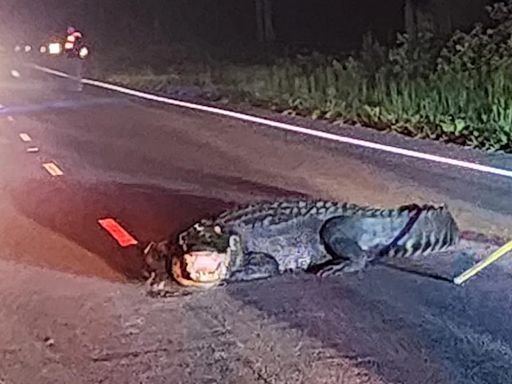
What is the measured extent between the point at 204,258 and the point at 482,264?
1804 millimetres

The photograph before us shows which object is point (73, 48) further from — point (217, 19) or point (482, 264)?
point (482, 264)

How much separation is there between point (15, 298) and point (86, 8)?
50.6 meters

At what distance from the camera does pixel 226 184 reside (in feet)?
40.4

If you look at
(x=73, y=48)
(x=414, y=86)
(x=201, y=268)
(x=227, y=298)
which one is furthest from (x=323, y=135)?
(x=73, y=48)

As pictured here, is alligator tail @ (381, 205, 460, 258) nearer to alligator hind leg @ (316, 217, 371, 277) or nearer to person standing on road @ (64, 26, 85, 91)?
alligator hind leg @ (316, 217, 371, 277)

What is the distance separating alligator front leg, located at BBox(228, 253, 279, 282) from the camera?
7.85 meters

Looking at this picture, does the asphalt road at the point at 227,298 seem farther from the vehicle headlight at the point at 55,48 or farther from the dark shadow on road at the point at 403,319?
the vehicle headlight at the point at 55,48

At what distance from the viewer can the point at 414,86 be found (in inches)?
789

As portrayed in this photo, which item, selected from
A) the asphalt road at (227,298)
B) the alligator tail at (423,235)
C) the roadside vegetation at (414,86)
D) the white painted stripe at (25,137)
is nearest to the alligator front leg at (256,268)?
the asphalt road at (227,298)

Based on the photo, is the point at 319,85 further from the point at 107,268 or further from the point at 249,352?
the point at 249,352

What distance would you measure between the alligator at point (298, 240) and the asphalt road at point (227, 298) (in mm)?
160

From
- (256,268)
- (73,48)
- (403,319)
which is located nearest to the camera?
(403,319)

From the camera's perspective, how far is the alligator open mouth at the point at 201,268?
7.59 metres

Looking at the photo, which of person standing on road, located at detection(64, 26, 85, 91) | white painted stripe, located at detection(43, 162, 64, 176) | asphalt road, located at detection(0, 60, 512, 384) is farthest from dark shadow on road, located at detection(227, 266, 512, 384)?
person standing on road, located at detection(64, 26, 85, 91)
